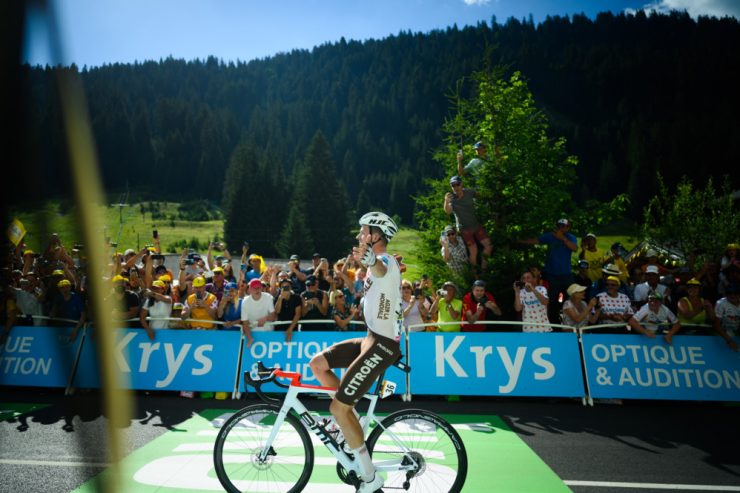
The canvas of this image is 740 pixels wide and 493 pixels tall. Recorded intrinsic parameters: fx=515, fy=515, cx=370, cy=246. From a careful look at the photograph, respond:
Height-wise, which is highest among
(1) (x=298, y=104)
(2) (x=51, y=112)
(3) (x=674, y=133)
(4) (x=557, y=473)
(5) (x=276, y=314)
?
(1) (x=298, y=104)

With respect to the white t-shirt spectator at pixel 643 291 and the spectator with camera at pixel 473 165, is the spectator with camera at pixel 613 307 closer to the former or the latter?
the white t-shirt spectator at pixel 643 291

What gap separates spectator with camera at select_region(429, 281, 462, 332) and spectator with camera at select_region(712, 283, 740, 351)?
445cm

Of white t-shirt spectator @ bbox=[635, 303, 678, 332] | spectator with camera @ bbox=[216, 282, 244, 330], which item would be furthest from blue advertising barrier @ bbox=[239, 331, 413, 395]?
white t-shirt spectator @ bbox=[635, 303, 678, 332]

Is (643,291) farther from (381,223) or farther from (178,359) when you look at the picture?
(178,359)

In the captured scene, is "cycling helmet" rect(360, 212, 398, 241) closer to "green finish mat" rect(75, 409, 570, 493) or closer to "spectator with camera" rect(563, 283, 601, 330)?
"green finish mat" rect(75, 409, 570, 493)

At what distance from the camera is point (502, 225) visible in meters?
12.8

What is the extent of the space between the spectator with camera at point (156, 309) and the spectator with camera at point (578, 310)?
25.0 feet

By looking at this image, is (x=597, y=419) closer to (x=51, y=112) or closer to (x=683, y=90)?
(x=51, y=112)

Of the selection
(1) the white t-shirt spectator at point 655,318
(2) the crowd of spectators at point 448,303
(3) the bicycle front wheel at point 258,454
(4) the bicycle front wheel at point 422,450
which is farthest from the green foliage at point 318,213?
(4) the bicycle front wheel at point 422,450

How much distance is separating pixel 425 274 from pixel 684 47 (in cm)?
16137

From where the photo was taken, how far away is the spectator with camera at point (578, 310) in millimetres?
9484

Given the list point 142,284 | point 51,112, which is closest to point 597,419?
point 51,112

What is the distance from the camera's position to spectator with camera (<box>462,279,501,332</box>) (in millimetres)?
9594

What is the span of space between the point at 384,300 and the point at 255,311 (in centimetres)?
595
